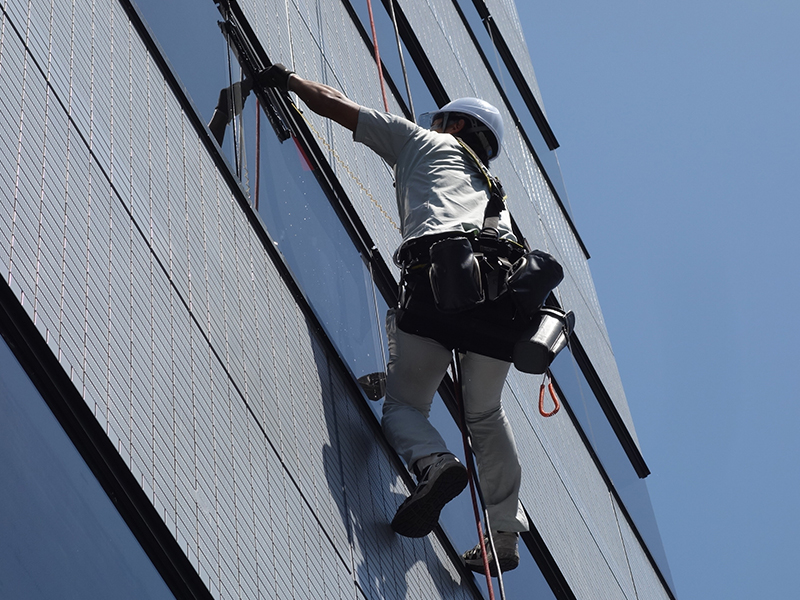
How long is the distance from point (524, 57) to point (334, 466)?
10128 millimetres

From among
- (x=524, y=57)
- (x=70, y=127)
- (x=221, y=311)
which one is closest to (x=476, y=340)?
(x=221, y=311)

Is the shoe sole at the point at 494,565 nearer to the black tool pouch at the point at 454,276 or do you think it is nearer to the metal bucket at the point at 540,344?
the metal bucket at the point at 540,344

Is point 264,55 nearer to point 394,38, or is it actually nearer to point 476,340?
point 476,340

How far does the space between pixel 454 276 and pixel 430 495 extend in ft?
2.39

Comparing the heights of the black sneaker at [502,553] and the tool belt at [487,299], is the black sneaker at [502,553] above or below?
below

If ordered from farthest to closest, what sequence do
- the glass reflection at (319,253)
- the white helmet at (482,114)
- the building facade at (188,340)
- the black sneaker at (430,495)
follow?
the white helmet at (482,114)
the glass reflection at (319,253)
the black sneaker at (430,495)
the building facade at (188,340)

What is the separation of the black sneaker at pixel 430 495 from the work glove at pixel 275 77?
1.65m

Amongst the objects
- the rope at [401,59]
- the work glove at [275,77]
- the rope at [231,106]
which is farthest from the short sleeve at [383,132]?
the rope at [401,59]

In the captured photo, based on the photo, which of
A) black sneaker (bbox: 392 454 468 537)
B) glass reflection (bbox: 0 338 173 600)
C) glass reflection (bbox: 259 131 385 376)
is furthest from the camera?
glass reflection (bbox: 259 131 385 376)

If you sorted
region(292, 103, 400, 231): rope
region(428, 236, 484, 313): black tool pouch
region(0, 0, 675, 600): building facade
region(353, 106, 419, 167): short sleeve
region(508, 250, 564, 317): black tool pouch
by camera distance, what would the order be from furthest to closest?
1. region(292, 103, 400, 231): rope
2. region(353, 106, 419, 167): short sleeve
3. region(508, 250, 564, 317): black tool pouch
4. region(428, 236, 484, 313): black tool pouch
5. region(0, 0, 675, 600): building facade

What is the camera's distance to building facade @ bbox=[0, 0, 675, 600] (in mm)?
2598

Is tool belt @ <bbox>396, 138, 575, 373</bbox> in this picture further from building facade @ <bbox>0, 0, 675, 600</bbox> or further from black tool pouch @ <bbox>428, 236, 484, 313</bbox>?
building facade @ <bbox>0, 0, 675, 600</bbox>

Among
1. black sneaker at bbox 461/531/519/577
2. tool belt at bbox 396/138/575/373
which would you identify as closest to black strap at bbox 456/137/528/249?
tool belt at bbox 396/138/575/373

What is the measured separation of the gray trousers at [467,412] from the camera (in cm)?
422
